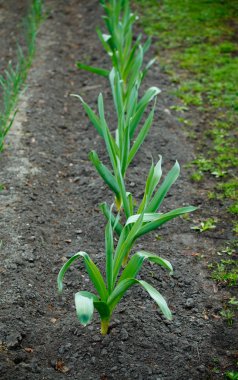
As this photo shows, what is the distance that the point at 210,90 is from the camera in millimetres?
4762

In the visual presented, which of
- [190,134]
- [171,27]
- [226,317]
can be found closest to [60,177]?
[190,134]

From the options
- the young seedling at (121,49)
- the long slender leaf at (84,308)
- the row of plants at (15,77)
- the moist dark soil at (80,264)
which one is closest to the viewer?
the long slender leaf at (84,308)

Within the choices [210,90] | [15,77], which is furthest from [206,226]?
[210,90]

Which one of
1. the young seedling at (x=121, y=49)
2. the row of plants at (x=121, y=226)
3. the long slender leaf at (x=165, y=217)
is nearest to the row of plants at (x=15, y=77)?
the young seedling at (x=121, y=49)

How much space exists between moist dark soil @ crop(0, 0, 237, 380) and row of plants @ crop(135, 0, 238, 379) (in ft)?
0.24

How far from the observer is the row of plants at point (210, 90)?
3.28 metres

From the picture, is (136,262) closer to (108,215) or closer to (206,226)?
(108,215)

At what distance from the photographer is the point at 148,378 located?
2324mm

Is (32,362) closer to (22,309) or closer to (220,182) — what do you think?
(22,309)

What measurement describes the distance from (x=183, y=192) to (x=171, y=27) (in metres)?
2.82

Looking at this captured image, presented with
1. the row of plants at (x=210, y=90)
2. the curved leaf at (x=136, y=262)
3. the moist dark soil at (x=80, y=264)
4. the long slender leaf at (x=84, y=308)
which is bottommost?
the row of plants at (x=210, y=90)

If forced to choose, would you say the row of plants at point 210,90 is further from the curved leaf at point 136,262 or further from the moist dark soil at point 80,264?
the curved leaf at point 136,262

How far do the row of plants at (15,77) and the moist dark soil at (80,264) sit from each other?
11 cm

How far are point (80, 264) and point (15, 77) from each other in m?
1.40
